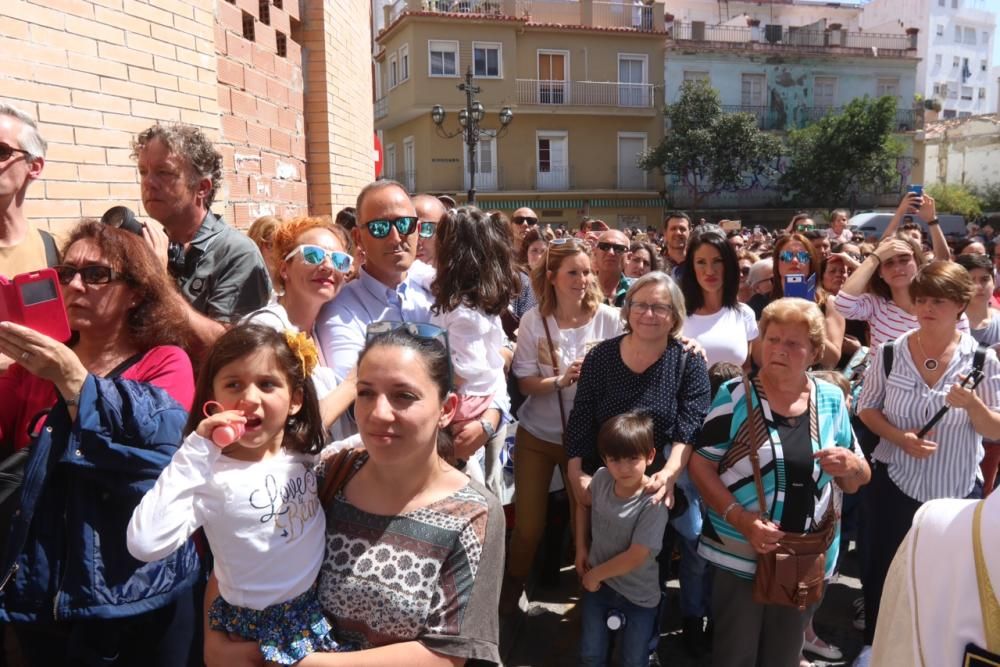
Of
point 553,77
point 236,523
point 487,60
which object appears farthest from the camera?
point 553,77

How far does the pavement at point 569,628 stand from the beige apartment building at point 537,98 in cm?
2538

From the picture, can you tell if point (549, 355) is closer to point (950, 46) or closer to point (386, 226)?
point (386, 226)

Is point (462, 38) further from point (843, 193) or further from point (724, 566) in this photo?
point (724, 566)

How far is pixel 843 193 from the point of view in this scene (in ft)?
96.8

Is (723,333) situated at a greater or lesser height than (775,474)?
greater

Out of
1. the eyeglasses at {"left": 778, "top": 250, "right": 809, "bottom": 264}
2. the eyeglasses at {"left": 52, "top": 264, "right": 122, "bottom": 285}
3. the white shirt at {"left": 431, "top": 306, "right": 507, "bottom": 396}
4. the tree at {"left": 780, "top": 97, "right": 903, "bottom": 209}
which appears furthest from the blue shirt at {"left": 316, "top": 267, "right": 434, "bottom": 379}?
the tree at {"left": 780, "top": 97, "right": 903, "bottom": 209}

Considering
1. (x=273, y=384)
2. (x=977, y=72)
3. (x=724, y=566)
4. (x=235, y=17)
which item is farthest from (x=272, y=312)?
(x=977, y=72)

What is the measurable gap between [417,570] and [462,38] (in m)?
29.0

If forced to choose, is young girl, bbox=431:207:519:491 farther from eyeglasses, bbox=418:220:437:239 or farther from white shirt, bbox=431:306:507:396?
eyeglasses, bbox=418:220:437:239

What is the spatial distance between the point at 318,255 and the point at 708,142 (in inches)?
1102

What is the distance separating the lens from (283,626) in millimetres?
1698

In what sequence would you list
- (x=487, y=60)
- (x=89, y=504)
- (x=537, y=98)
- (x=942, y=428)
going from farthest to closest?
(x=537, y=98), (x=487, y=60), (x=942, y=428), (x=89, y=504)

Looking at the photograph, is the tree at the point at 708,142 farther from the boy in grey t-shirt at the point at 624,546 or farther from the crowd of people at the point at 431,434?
the boy in grey t-shirt at the point at 624,546

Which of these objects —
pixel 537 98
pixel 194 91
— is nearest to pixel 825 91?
pixel 537 98
